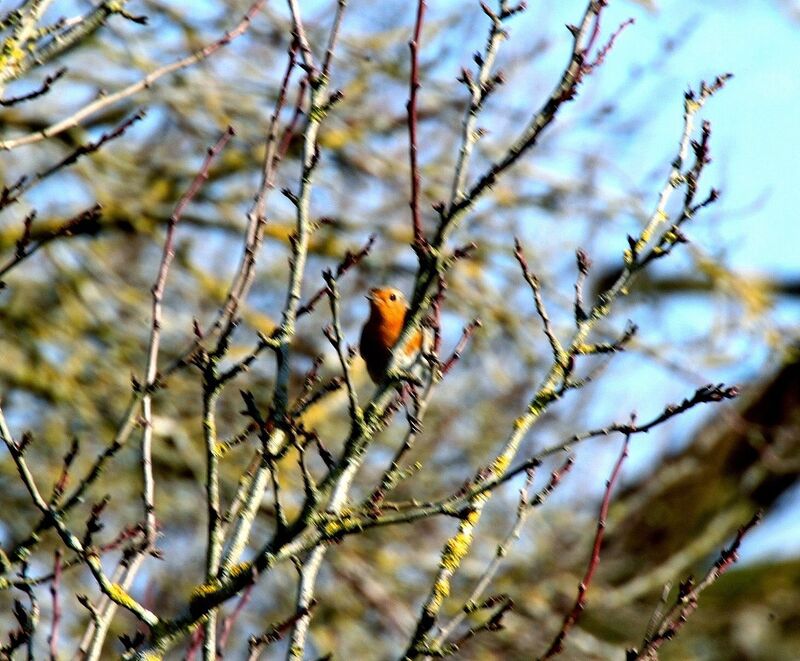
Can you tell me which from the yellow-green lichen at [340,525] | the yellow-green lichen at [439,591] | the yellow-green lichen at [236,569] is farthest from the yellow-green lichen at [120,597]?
the yellow-green lichen at [439,591]

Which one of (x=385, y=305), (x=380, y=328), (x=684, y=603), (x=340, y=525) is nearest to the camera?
(x=340, y=525)

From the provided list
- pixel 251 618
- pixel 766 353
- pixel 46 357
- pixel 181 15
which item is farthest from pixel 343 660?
pixel 181 15

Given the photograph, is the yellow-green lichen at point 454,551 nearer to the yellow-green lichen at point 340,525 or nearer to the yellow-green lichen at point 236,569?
the yellow-green lichen at point 340,525

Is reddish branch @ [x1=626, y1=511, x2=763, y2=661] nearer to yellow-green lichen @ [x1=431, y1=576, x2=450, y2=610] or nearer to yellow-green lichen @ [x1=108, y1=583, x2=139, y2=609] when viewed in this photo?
yellow-green lichen @ [x1=431, y1=576, x2=450, y2=610]

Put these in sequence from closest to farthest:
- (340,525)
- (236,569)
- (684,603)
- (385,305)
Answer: (340,525)
(236,569)
(684,603)
(385,305)

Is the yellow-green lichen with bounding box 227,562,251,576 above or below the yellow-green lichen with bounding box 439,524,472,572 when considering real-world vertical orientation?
below

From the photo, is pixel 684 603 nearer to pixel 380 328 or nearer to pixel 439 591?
pixel 439 591

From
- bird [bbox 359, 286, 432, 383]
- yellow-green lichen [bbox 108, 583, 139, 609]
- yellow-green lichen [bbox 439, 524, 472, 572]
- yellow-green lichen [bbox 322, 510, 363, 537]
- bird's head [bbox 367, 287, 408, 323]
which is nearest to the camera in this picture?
yellow-green lichen [bbox 322, 510, 363, 537]

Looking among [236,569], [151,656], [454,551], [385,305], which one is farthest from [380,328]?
[151,656]

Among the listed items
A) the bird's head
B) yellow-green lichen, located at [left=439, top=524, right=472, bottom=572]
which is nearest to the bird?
the bird's head

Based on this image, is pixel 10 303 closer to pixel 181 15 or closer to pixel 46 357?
pixel 46 357

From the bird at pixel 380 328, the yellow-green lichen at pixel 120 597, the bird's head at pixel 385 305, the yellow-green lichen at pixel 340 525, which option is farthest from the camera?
the bird's head at pixel 385 305

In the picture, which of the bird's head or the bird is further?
the bird's head

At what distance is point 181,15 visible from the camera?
6.73 m
